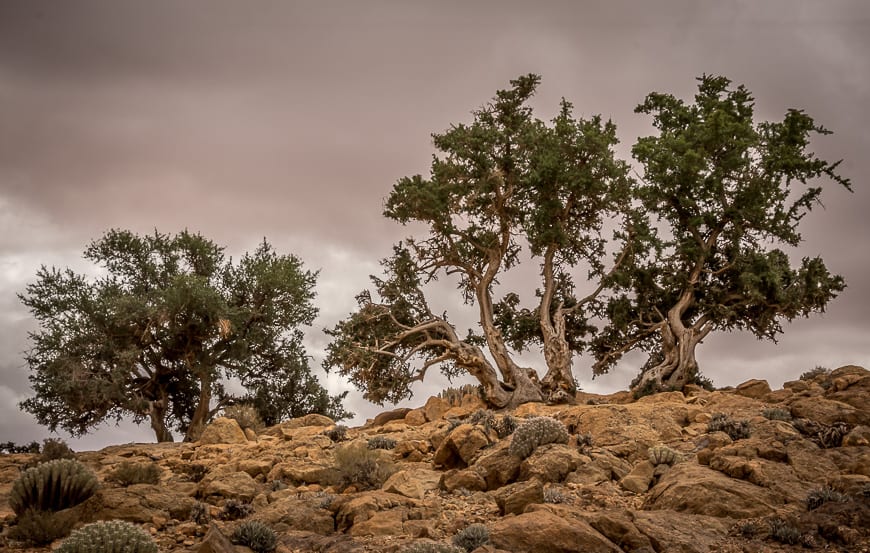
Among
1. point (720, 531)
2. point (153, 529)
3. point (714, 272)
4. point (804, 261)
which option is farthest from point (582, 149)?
point (153, 529)

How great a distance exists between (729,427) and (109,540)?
12.4 m

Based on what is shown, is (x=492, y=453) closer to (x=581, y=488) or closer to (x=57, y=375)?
(x=581, y=488)

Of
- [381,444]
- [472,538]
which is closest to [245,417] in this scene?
[381,444]

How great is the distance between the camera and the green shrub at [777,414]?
16.5 m

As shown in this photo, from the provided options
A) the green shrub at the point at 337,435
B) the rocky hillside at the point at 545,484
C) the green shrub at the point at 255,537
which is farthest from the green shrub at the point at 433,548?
the green shrub at the point at 337,435

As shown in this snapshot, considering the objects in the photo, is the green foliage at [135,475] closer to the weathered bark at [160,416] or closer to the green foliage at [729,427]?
the weathered bark at [160,416]

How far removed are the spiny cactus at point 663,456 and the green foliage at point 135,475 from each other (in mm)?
10527

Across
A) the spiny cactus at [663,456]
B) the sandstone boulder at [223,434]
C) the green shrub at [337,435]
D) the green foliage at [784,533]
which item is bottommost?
the green foliage at [784,533]

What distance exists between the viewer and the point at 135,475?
15.4 m

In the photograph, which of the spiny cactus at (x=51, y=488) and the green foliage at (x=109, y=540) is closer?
the green foliage at (x=109, y=540)

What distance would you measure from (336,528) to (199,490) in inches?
156

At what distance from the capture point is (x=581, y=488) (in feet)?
43.9

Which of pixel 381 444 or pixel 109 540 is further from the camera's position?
pixel 381 444

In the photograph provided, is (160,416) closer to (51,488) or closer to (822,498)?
(51,488)
